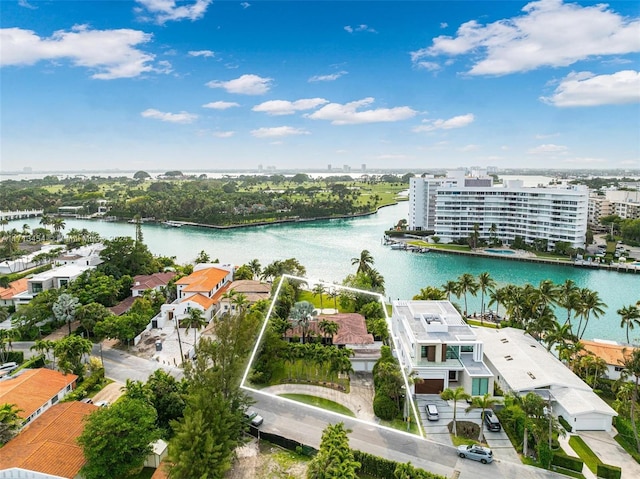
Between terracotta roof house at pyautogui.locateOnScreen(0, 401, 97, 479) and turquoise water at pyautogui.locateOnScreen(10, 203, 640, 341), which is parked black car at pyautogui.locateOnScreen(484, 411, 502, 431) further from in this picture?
turquoise water at pyautogui.locateOnScreen(10, 203, 640, 341)

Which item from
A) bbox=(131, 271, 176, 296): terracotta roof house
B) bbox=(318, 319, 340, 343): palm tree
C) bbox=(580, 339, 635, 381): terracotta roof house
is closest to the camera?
bbox=(580, 339, 635, 381): terracotta roof house

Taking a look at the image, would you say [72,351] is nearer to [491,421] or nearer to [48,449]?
[48,449]

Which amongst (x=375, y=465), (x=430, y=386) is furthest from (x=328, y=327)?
(x=375, y=465)

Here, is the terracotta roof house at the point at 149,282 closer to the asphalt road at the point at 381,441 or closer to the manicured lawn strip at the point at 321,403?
the asphalt road at the point at 381,441

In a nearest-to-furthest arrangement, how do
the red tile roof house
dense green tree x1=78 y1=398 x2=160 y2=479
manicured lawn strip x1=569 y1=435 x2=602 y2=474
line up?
dense green tree x1=78 y1=398 x2=160 y2=479 < manicured lawn strip x1=569 y1=435 x2=602 y2=474 < the red tile roof house

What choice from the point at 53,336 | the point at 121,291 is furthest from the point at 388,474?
the point at 121,291

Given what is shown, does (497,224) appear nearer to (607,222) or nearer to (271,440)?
(607,222)

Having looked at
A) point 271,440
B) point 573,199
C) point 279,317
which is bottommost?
point 271,440

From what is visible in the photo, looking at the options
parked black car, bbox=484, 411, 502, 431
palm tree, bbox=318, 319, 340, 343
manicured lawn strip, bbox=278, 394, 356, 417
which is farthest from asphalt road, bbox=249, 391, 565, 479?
palm tree, bbox=318, 319, 340, 343
